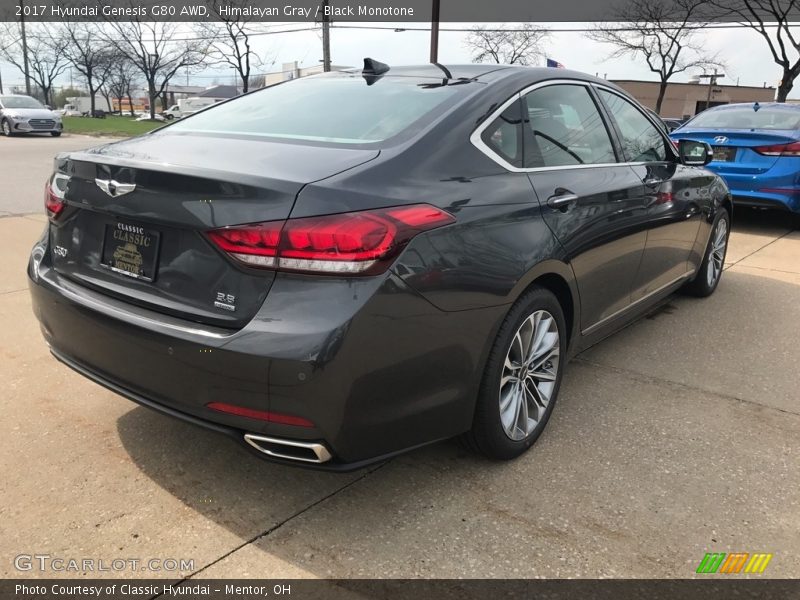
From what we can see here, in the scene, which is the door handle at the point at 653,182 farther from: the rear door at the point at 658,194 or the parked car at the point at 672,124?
the parked car at the point at 672,124

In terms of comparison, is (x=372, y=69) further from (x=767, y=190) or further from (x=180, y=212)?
(x=767, y=190)

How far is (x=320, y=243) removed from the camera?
2.03 m

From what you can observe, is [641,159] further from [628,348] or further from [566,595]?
[566,595]

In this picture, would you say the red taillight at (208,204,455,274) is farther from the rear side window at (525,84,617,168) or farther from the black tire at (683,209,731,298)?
the black tire at (683,209,731,298)

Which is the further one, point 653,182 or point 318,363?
point 653,182

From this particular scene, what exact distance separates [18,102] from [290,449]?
28791 mm

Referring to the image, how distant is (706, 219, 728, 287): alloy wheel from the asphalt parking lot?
5.39 ft

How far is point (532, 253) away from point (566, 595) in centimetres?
122

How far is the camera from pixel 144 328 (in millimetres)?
2234

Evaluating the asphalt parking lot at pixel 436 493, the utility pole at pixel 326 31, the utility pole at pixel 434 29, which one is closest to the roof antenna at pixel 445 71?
the asphalt parking lot at pixel 436 493

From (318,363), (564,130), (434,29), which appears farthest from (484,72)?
(434,29)

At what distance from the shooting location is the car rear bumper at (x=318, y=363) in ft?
6.63

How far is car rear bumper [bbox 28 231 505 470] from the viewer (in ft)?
6.63
